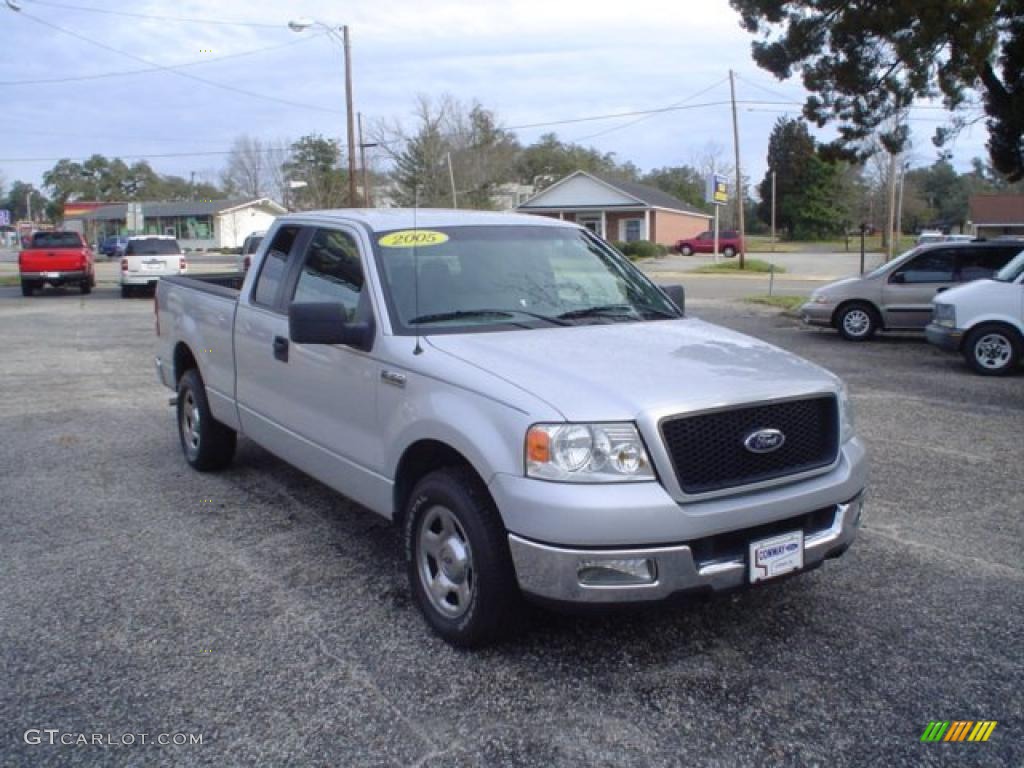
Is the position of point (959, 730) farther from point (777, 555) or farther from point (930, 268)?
point (930, 268)

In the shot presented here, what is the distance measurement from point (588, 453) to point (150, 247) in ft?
83.2

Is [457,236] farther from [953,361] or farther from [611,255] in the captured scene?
[953,361]

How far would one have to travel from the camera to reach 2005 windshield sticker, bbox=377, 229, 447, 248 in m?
4.77

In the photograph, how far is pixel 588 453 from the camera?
3.47 metres

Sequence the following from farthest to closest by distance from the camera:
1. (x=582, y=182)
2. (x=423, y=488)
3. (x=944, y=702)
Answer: (x=582, y=182)
(x=423, y=488)
(x=944, y=702)

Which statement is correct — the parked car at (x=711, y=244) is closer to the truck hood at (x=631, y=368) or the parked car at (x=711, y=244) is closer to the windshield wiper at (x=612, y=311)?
the windshield wiper at (x=612, y=311)

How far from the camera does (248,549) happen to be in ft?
→ 17.2

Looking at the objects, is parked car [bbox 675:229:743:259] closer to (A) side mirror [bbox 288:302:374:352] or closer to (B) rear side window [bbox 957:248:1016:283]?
(B) rear side window [bbox 957:248:1016:283]

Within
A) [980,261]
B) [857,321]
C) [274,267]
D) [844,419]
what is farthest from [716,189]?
[844,419]

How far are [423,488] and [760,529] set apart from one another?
1394mm

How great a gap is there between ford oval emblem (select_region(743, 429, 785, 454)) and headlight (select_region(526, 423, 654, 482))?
0.46 meters

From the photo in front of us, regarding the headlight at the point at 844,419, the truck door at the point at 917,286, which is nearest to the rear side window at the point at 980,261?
the truck door at the point at 917,286

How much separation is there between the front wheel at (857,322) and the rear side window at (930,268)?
2.50ft

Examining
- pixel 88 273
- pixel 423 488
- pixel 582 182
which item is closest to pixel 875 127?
pixel 423 488
